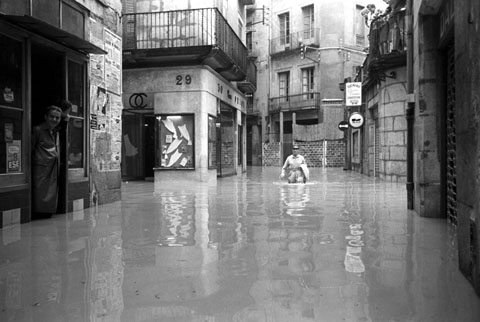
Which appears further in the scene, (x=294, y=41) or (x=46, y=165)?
(x=294, y=41)

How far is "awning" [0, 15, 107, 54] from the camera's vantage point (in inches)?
281

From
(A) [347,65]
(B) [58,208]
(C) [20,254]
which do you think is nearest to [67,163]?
(B) [58,208]

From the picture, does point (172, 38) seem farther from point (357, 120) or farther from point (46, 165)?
point (357, 120)

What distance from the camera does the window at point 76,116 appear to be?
9.02 meters

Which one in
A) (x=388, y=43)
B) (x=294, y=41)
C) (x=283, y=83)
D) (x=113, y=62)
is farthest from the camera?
(x=283, y=83)

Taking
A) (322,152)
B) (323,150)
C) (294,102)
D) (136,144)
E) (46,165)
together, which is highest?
(294,102)

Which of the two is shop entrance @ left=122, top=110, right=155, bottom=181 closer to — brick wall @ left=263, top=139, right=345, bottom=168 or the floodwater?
the floodwater

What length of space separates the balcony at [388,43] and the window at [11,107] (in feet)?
41.7

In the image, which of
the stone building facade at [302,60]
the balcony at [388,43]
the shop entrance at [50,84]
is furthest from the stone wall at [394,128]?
the stone building facade at [302,60]

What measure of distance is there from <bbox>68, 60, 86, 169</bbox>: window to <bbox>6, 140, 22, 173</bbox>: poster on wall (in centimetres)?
142

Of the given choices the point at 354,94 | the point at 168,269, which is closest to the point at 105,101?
the point at 168,269

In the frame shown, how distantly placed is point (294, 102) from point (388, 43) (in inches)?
905

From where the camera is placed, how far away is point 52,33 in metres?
7.93

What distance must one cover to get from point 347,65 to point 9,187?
34.3m
